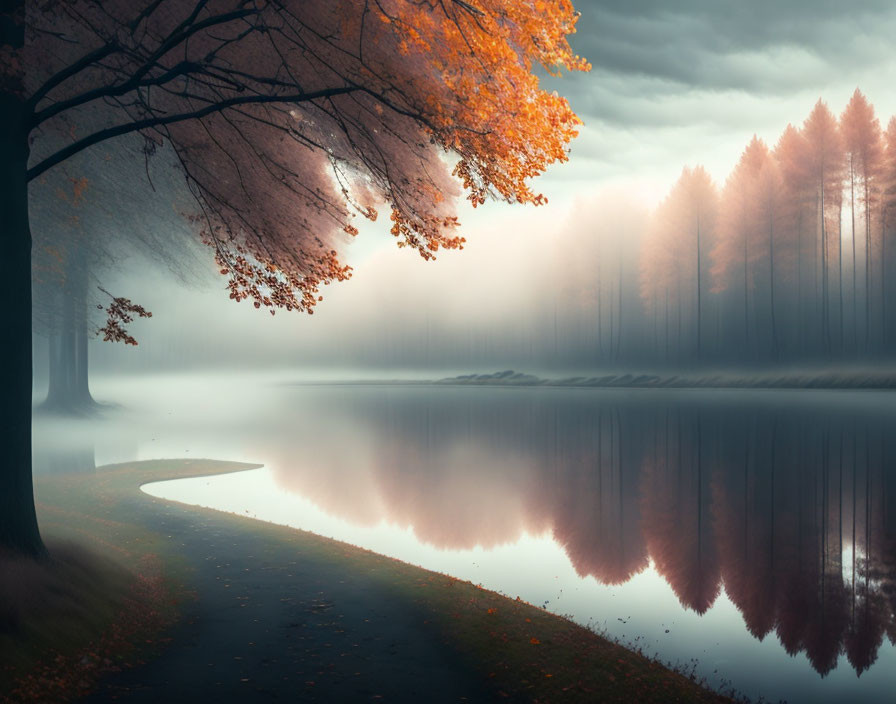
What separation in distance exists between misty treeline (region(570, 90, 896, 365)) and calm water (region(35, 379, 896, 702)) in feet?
61.7

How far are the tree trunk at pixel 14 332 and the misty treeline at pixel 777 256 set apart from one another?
183 ft

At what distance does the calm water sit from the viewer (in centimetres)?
1041

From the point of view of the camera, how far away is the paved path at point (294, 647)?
6.96 m

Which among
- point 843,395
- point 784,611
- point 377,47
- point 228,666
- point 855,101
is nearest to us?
point 228,666

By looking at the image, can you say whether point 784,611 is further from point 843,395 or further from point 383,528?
point 843,395

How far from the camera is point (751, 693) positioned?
861cm

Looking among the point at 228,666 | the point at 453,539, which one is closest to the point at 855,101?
the point at 453,539

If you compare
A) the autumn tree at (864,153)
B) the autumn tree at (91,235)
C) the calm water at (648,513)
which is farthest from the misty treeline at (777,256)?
the autumn tree at (91,235)

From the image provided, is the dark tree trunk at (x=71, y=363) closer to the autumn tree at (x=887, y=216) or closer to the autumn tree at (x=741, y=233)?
the autumn tree at (x=741, y=233)

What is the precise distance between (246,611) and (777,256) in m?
57.0

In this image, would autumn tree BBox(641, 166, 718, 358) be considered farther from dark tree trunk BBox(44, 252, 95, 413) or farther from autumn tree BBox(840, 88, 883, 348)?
dark tree trunk BBox(44, 252, 95, 413)

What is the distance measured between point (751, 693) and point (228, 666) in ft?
22.0

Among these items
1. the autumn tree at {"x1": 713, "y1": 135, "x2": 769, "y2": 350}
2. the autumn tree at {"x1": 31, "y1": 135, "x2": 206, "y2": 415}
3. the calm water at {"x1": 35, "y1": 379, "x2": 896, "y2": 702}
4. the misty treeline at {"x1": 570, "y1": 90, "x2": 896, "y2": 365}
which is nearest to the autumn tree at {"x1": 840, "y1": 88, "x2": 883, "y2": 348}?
the misty treeline at {"x1": 570, "y1": 90, "x2": 896, "y2": 365}

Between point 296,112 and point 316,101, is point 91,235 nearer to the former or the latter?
Answer: point 296,112
